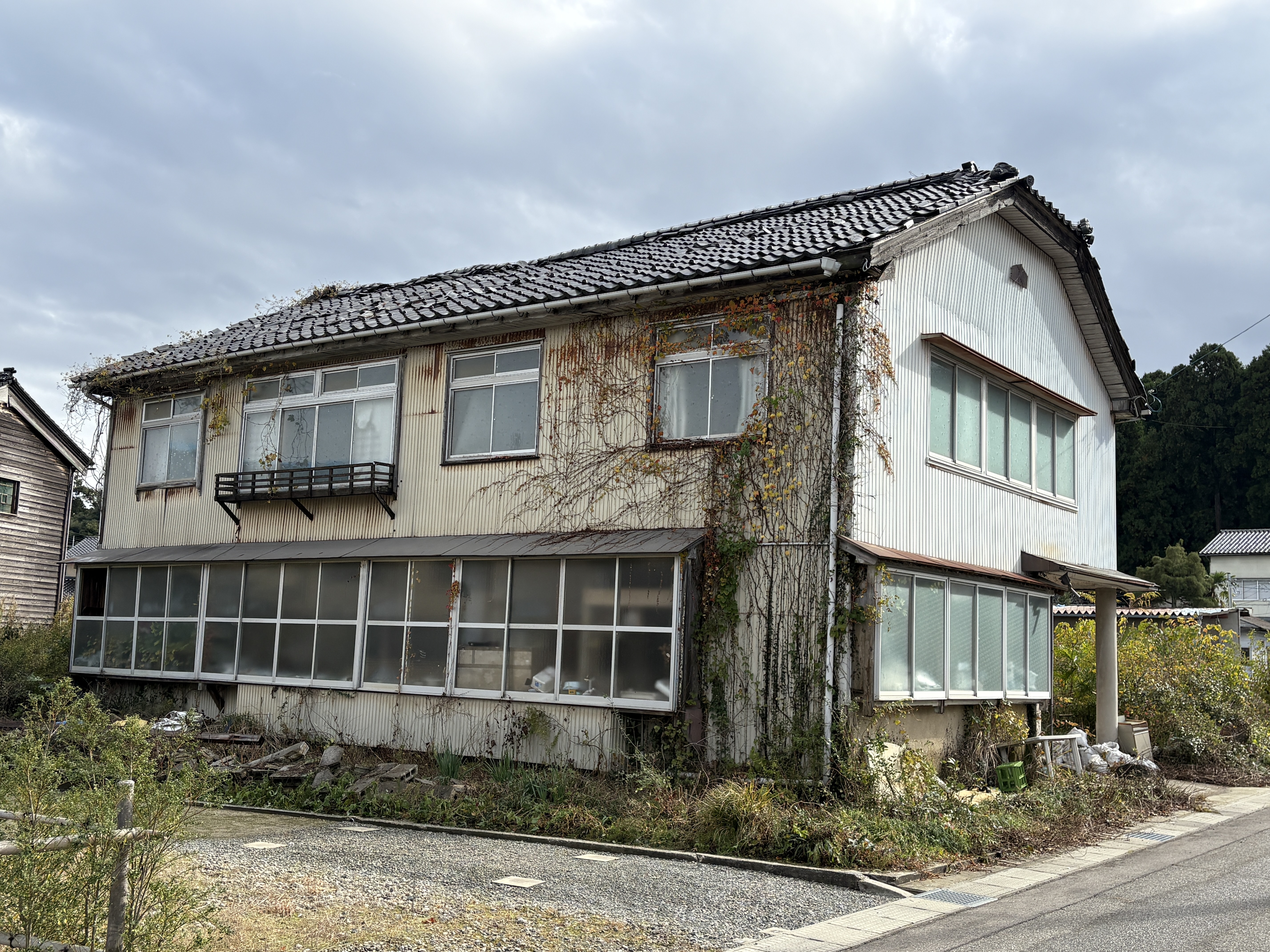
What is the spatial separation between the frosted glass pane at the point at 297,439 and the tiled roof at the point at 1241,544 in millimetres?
46026

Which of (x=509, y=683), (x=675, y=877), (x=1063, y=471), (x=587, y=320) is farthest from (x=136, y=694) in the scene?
(x=1063, y=471)

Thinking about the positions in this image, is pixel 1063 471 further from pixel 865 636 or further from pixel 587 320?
pixel 587 320

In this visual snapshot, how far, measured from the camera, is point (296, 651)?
1465 cm

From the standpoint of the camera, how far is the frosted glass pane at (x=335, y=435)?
15234 mm

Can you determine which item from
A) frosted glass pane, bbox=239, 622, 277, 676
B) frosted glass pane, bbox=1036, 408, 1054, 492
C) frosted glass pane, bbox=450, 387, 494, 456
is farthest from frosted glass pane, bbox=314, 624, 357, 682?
frosted glass pane, bbox=1036, 408, 1054, 492

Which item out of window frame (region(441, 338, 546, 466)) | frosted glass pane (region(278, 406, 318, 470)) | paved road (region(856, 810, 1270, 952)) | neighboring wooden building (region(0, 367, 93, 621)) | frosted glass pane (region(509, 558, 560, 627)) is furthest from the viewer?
neighboring wooden building (region(0, 367, 93, 621))

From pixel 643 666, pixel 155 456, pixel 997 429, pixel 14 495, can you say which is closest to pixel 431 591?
pixel 643 666

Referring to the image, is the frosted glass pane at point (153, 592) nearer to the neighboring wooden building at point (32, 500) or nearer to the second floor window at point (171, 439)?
the second floor window at point (171, 439)

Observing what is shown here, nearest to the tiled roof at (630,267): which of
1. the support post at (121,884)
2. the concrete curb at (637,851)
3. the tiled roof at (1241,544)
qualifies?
the concrete curb at (637,851)

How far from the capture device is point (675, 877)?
8.50 metres

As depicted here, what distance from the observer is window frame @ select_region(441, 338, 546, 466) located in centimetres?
1361

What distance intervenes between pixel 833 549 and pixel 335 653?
22.1 ft

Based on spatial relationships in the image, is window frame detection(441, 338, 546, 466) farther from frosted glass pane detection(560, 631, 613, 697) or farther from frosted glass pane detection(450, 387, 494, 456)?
frosted glass pane detection(560, 631, 613, 697)

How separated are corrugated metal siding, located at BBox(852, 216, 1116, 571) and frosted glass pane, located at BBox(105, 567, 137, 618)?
10989mm
